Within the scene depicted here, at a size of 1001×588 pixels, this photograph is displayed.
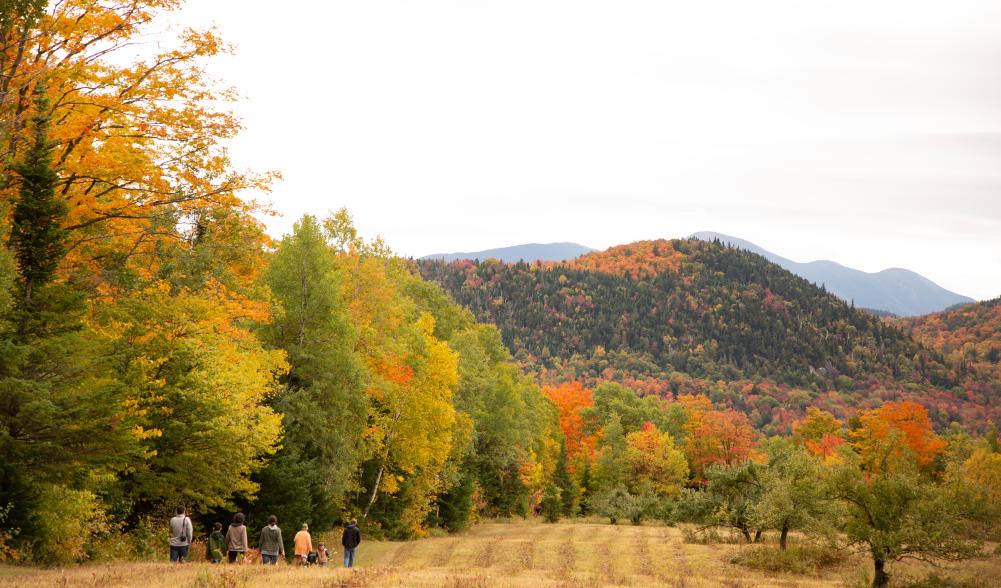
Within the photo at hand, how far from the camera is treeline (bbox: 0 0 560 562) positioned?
1905 centimetres

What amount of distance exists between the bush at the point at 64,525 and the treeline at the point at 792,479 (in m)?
28.5

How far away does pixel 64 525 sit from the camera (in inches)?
815

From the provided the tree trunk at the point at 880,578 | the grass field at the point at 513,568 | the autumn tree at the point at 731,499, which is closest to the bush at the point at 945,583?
the tree trunk at the point at 880,578

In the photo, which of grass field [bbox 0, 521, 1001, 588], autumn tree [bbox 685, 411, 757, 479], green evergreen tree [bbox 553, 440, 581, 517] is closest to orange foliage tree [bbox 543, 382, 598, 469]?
autumn tree [bbox 685, 411, 757, 479]

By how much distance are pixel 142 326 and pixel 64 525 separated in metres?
6.29

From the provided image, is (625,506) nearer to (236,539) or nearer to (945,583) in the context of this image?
(945,583)

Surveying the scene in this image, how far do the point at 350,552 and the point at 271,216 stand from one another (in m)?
11.4

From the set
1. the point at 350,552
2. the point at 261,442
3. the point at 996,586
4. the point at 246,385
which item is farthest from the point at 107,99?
the point at 996,586

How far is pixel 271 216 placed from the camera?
2636 cm

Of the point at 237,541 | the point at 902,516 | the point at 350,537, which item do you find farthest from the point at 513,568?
the point at 902,516

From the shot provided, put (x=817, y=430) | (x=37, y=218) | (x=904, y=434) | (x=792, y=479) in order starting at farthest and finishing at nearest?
(x=817, y=430) → (x=904, y=434) → (x=792, y=479) → (x=37, y=218)

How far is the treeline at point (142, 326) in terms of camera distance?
1905 centimetres

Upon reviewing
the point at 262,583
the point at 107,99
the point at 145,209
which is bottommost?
the point at 262,583

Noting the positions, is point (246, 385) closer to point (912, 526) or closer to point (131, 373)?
point (131, 373)
